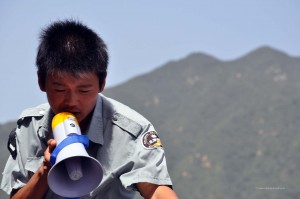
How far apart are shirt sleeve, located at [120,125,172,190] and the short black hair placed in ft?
1.14

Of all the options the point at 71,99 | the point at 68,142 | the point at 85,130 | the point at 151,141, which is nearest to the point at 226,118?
the point at 85,130

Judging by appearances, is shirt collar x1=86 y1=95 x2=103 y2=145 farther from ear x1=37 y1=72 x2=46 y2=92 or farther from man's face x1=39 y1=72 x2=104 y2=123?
ear x1=37 y1=72 x2=46 y2=92

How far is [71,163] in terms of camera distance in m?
3.24

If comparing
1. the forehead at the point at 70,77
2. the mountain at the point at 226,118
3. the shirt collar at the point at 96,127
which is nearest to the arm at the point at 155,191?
the shirt collar at the point at 96,127

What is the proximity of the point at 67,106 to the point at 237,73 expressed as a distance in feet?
474

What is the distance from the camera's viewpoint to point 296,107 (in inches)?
4953

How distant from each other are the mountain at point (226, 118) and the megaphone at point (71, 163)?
90.8 meters

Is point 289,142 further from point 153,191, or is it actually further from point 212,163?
point 153,191

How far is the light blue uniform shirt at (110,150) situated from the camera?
333 centimetres

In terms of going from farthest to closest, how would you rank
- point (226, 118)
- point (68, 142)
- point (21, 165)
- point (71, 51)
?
1. point (226, 118)
2. point (21, 165)
3. point (71, 51)
4. point (68, 142)

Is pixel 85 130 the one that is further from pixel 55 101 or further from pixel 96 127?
pixel 55 101

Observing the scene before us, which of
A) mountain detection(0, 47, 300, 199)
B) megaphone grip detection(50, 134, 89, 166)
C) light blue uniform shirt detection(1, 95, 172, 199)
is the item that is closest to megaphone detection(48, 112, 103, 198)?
megaphone grip detection(50, 134, 89, 166)

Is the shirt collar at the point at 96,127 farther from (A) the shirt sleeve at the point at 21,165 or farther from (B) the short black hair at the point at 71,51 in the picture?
(A) the shirt sleeve at the point at 21,165

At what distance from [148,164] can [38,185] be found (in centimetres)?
51
